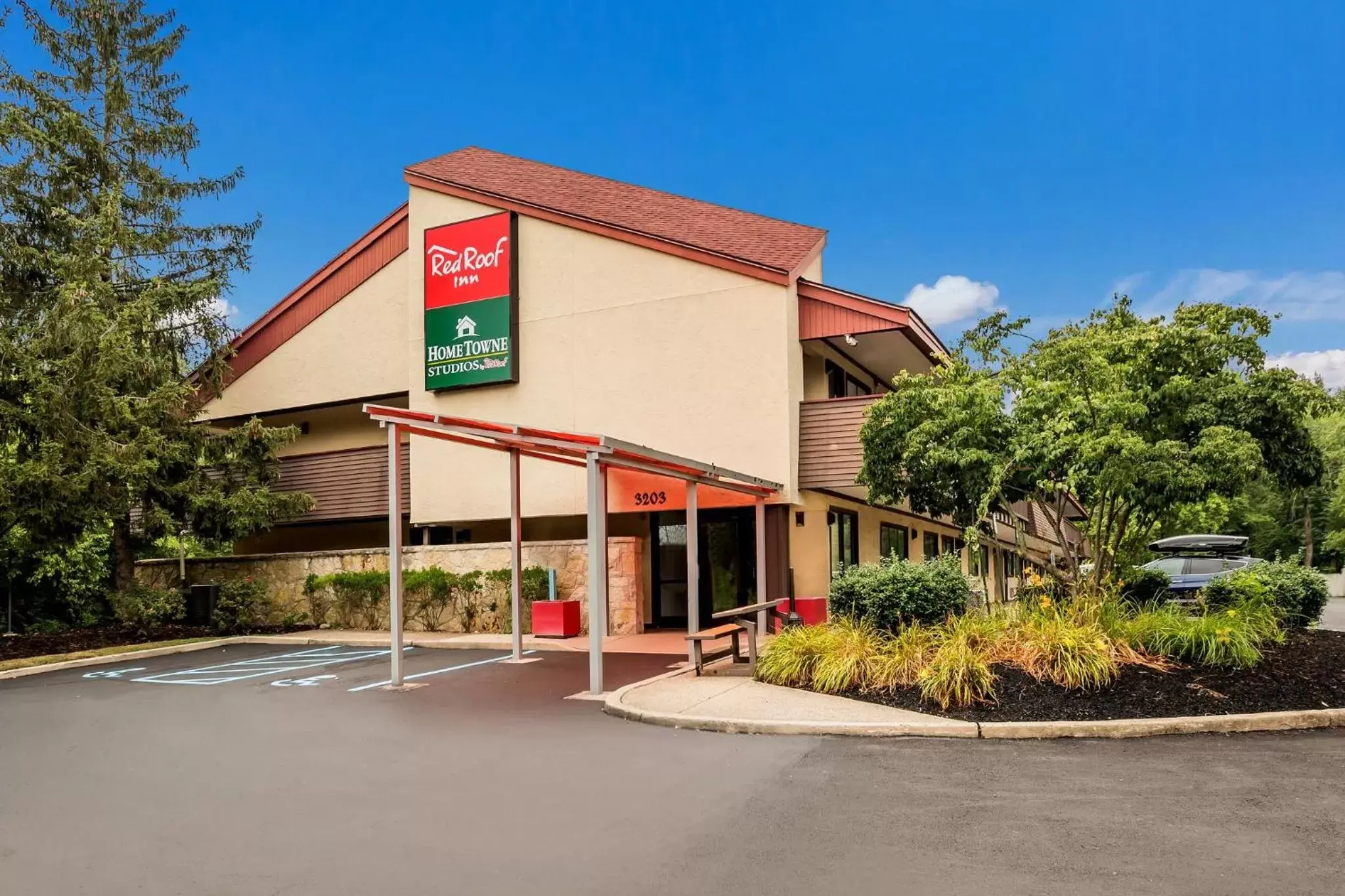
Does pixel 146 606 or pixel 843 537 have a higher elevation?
pixel 843 537

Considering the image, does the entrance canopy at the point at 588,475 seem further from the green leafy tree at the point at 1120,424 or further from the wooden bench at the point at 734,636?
the green leafy tree at the point at 1120,424

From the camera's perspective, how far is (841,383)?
20.2 m

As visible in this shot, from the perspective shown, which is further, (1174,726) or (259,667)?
(259,667)

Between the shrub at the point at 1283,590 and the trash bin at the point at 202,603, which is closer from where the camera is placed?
the shrub at the point at 1283,590

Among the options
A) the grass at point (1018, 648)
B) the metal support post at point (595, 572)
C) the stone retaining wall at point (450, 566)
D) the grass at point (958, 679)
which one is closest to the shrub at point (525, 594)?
the stone retaining wall at point (450, 566)

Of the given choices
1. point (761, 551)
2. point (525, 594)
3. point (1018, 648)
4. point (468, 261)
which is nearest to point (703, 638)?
point (1018, 648)

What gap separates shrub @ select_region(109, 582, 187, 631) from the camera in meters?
17.2

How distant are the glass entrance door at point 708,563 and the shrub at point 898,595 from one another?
697 centimetres

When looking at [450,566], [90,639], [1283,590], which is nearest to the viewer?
[1283,590]

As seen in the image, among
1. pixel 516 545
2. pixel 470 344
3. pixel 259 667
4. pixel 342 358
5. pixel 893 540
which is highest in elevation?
pixel 342 358

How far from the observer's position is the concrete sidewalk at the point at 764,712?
25.0 ft

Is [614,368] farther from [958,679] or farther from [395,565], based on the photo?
[958,679]

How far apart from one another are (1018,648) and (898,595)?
64.7 inches

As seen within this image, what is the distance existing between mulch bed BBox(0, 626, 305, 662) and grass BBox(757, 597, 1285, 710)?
39.9ft
